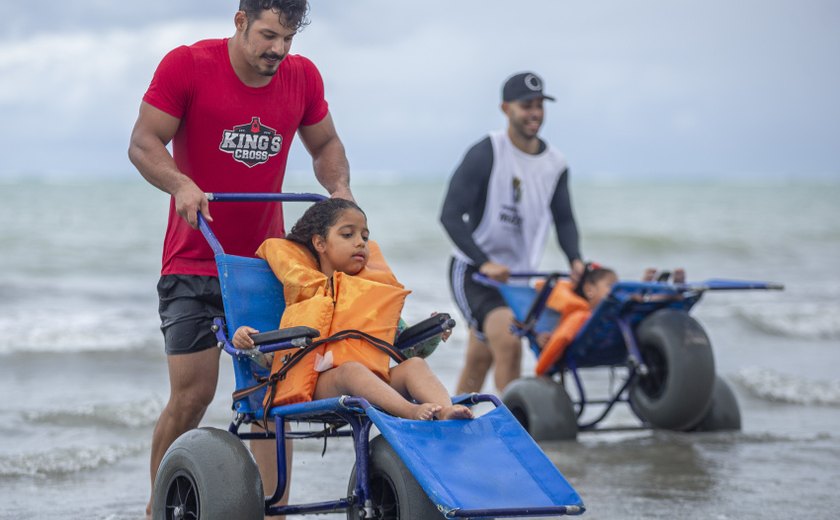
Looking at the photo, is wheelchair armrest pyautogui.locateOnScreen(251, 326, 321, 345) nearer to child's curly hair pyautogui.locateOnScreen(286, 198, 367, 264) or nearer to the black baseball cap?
child's curly hair pyautogui.locateOnScreen(286, 198, 367, 264)

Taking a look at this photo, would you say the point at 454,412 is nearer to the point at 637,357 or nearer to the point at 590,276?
the point at 637,357

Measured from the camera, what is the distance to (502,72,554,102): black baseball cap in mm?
7574

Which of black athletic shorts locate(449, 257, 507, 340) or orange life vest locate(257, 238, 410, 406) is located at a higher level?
orange life vest locate(257, 238, 410, 406)

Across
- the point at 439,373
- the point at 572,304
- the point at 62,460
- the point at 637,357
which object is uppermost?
the point at 572,304

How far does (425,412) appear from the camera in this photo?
3.88 m

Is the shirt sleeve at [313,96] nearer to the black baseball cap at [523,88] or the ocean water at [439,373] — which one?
the ocean water at [439,373]

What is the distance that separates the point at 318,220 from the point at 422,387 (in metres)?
0.86

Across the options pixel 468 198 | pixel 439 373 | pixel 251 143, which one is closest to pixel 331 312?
pixel 251 143

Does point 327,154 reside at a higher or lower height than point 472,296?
higher

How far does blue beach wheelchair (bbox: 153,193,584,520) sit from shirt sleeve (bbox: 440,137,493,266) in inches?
116

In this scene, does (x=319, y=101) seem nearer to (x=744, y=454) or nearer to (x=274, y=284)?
(x=274, y=284)

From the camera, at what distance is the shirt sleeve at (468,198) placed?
24.4 feet

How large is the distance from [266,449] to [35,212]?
27.1 meters

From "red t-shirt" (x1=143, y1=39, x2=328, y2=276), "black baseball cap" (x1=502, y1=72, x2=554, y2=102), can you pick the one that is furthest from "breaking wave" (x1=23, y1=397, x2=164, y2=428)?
"red t-shirt" (x1=143, y1=39, x2=328, y2=276)
